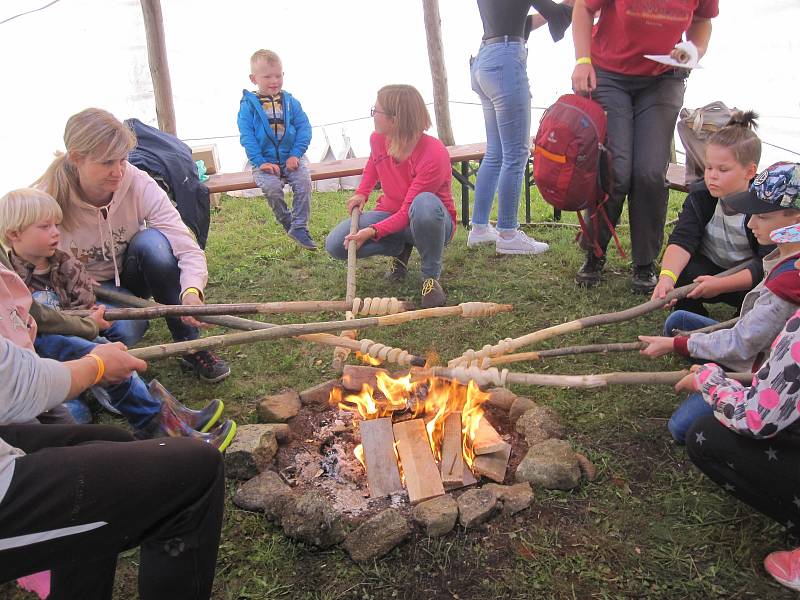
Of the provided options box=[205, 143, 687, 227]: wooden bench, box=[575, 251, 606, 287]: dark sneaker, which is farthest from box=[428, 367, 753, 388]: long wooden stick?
box=[205, 143, 687, 227]: wooden bench

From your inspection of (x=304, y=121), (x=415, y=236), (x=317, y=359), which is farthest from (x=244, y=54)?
(x=317, y=359)

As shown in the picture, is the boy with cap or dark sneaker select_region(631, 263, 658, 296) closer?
the boy with cap

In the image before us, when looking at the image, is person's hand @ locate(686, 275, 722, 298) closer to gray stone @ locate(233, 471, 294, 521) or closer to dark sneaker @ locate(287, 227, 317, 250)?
gray stone @ locate(233, 471, 294, 521)

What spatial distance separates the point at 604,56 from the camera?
3973 millimetres

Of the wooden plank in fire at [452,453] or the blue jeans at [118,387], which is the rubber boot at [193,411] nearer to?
the blue jeans at [118,387]

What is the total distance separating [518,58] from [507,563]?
11.8 ft

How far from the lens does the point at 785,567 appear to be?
2.09 metres

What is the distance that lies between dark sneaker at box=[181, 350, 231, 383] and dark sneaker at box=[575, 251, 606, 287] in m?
2.39

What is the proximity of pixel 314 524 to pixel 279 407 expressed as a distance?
872 mm

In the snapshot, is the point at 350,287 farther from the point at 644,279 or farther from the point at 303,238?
the point at 644,279

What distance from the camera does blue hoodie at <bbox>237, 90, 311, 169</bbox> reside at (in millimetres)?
5332

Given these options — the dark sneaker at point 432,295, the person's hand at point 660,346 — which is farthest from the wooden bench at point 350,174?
the person's hand at point 660,346

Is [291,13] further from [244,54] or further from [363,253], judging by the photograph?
[363,253]

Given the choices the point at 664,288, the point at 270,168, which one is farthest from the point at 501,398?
the point at 270,168
